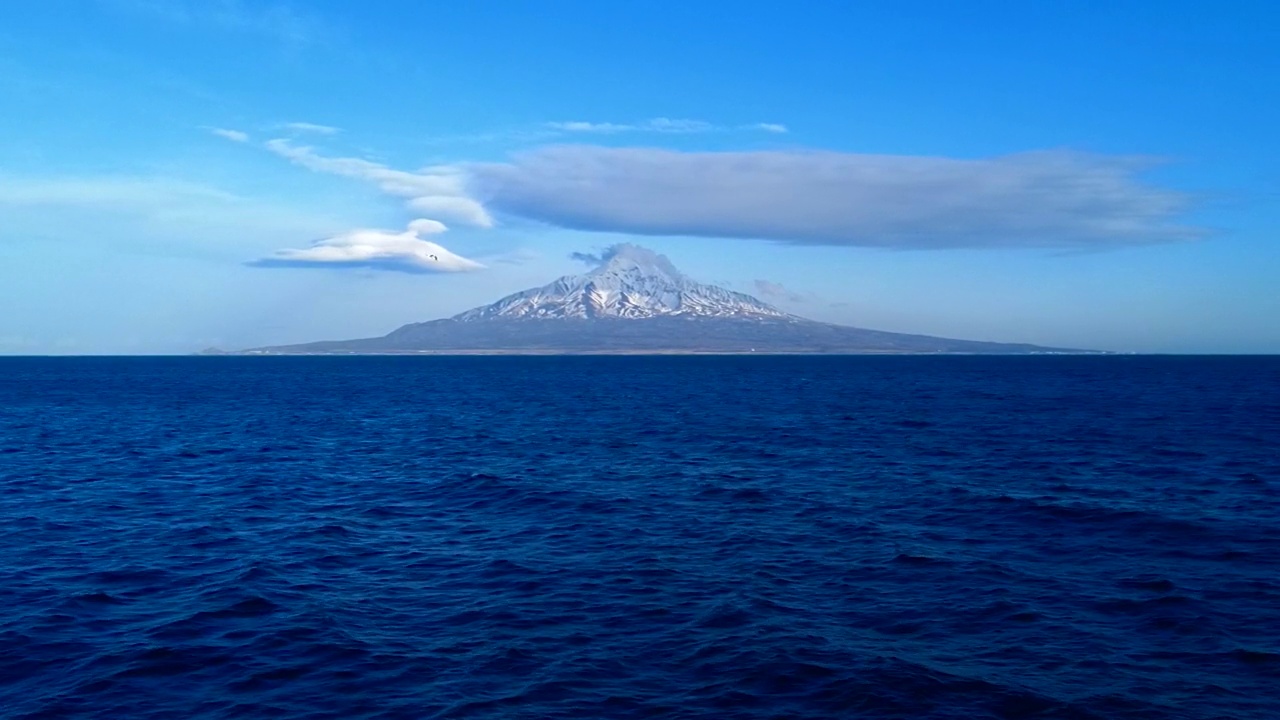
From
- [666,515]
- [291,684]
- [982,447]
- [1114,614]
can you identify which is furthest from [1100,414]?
[291,684]

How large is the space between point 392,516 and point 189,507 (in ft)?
27.5

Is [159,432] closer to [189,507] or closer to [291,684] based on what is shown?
[189,507]

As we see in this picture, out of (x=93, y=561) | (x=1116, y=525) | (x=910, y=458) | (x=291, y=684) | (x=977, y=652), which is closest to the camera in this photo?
(x=291, y=684)

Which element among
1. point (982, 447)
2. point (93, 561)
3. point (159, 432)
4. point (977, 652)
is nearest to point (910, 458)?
point (982, 447)

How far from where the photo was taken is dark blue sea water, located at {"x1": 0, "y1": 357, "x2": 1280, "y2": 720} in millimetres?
17703

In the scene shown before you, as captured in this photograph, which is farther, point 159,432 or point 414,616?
point 159,432

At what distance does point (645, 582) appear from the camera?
25266mm

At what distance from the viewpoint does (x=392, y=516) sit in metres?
34.9

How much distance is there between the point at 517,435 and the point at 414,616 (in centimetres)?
4386

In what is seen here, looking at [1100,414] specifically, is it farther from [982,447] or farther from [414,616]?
[414,616]

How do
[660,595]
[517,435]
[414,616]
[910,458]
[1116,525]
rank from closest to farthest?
1. [414,616]
2. [660,595]
3. [1116,525]
4. [910,458]
5. [517,435]

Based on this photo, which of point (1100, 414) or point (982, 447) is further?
point (1100, 414)

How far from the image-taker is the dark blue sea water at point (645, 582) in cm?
1770

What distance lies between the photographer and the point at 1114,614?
22266 mm
